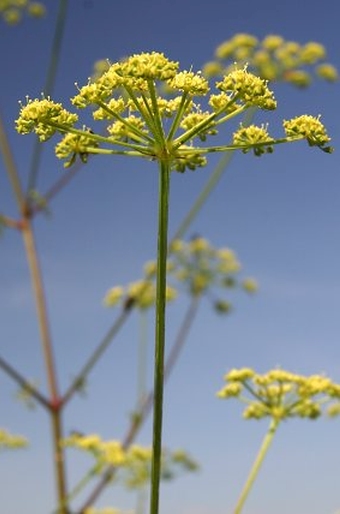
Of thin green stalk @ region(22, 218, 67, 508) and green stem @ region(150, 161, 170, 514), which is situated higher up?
thin green stalk @ region(22, 218, 67, 508)

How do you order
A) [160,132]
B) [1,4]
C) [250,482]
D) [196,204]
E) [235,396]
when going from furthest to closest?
[1,4] → [196,204] → [235,396] → [250,482] → [160,132]

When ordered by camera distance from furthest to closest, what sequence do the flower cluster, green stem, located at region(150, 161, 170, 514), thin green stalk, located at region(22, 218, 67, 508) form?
thin green stalk, located at region(22, 218, 67, 508) → the flower cluster → green stem, located at region(150, 161, 170, 514)

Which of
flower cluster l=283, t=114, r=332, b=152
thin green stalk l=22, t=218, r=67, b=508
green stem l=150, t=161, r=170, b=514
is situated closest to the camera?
green stem l=150, t=161, r=170, b=514

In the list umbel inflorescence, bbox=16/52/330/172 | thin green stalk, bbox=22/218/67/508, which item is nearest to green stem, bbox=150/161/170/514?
umbel inflorescence, bbox=16/52/330/172

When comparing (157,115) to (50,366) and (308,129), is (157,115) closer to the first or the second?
(308,129)

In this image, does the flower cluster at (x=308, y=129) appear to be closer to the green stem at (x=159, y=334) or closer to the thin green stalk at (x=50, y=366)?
the green stem at (x=159, y=334)

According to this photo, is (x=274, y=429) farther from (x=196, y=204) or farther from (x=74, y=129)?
(x=74, y=129)

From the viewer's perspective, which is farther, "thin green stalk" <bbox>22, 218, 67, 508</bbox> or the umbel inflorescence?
"thin green stalk" <bbox>22, 218, 67, 508</bbox>

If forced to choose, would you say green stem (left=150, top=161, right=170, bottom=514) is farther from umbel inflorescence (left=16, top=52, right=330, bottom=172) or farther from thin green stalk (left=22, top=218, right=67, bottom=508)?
thin green stalk (left=22, top=218, right=67, bottom=508)

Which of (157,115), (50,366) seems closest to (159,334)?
(157,115)

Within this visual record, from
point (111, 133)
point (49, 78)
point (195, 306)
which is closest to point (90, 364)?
point (195, 306)
